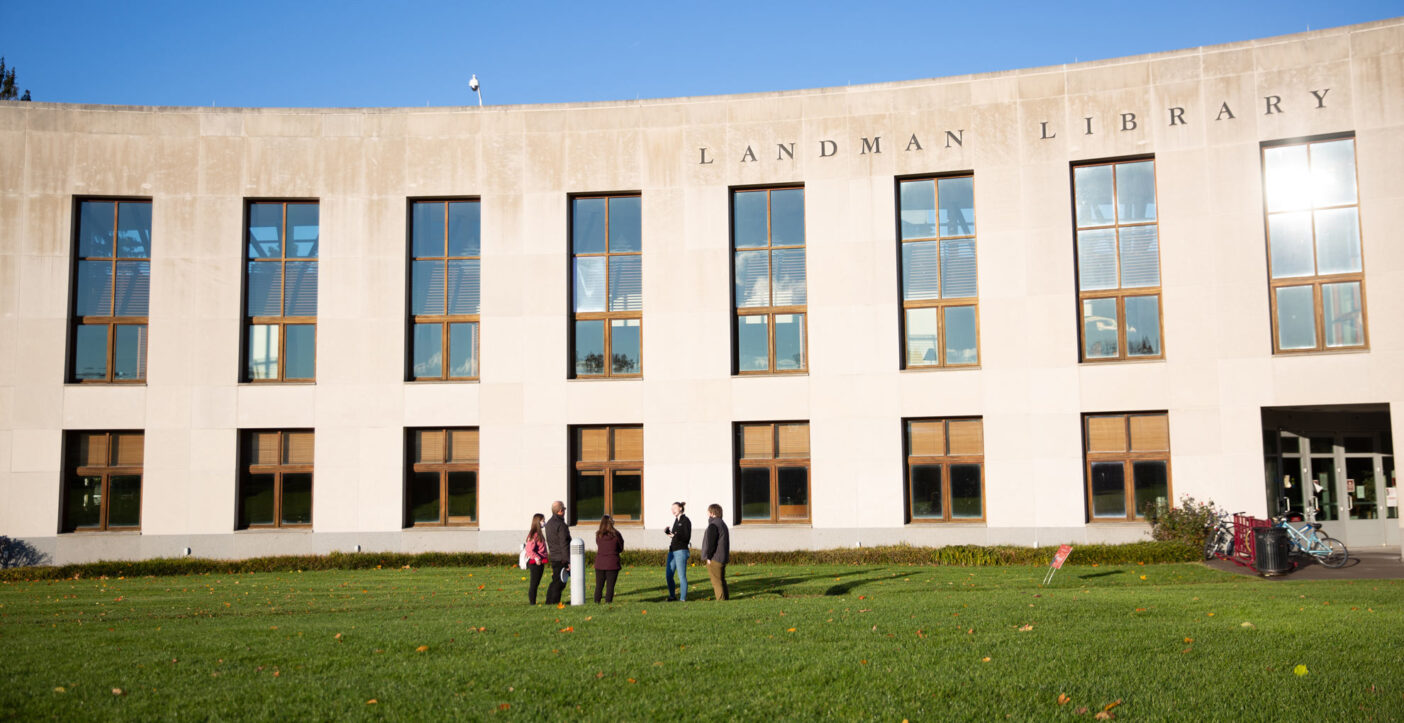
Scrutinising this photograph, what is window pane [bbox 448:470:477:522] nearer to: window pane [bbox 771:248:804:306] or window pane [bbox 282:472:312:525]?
window pane [bbox 282:472:312:525]

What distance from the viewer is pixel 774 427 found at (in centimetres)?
2756

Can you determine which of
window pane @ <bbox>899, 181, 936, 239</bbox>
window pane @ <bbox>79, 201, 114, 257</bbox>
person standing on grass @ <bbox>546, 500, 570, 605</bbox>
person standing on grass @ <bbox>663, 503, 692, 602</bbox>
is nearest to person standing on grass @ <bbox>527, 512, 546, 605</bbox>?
person standing on grass @ <bbox>546, 500, 570, 605</bbox>

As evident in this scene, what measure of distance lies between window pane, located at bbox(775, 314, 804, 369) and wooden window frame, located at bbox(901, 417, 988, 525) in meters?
3.26

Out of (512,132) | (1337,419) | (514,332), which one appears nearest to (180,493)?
(514,332)

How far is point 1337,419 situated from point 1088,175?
29.6 ft

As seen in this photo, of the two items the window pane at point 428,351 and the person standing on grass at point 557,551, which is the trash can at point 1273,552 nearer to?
the person standing on grass at point 557,551

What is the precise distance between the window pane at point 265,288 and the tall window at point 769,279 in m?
12.5

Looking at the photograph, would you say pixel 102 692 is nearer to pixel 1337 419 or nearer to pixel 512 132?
pixel 512 132

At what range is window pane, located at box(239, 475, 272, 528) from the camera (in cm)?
2797

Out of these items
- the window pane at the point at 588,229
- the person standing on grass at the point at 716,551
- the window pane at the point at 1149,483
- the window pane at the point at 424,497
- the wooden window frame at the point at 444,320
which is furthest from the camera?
the window pane at the point at 588,229

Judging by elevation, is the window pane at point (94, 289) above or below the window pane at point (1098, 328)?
above

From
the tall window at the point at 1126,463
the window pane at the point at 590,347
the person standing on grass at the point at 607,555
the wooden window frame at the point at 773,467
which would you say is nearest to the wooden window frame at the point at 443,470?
the window pane at the point at 590,347

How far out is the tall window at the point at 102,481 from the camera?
27562mm

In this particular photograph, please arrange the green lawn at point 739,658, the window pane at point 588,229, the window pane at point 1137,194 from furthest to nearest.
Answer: the window pane at point 588,229 < the window pane at point 1137,194 < the green lawn at point 739,658
